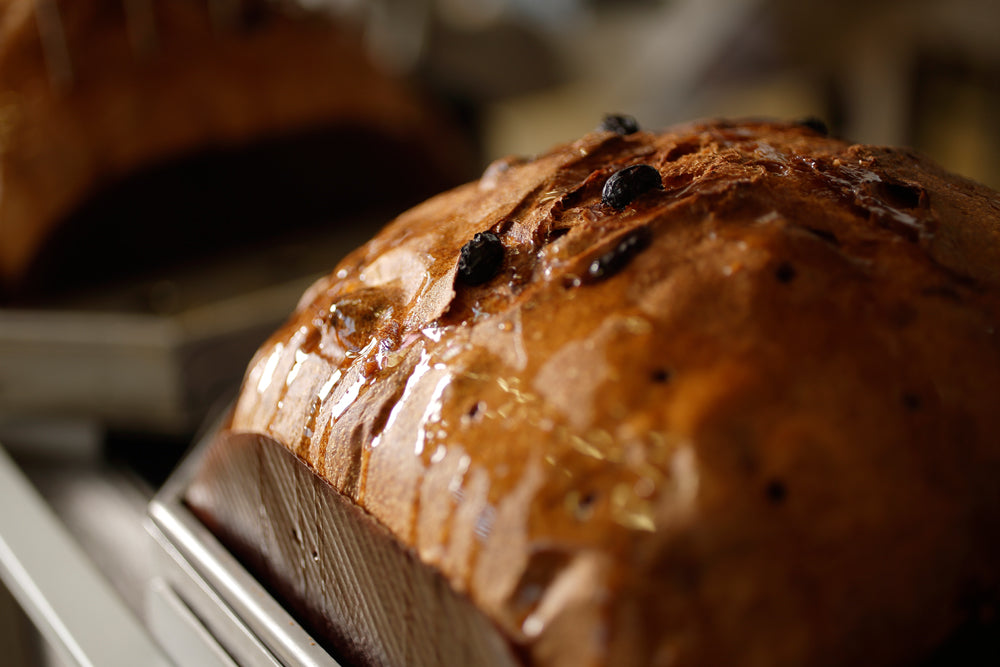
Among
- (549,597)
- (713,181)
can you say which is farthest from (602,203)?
(549,597)

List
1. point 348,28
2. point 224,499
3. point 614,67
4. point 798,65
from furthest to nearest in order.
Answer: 1. point 614,67
2. point 798,65
3. point 348,28
4. point 224,499

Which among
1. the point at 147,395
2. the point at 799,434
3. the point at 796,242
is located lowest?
the point at 147,395

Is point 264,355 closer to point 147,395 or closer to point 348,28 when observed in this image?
point 147,395

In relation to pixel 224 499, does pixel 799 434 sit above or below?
above

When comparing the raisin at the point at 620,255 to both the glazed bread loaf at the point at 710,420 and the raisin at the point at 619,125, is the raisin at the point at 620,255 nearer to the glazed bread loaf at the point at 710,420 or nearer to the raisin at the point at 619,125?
the glazed bread loaf at the point at 710,420

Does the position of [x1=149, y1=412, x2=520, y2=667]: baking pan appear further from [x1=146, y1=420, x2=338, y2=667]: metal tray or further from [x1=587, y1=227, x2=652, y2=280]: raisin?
[x1=587, y1=227, x2=652, y2=280]: raisin

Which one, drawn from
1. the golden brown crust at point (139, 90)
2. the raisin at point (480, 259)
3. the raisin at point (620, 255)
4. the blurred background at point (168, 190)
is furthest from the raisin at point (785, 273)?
the golden brown crust at point (139, 90)

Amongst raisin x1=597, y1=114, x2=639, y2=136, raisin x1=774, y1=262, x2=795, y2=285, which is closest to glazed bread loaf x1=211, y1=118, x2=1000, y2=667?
raisin x1=774, y1=262, x2=795, y2=285
